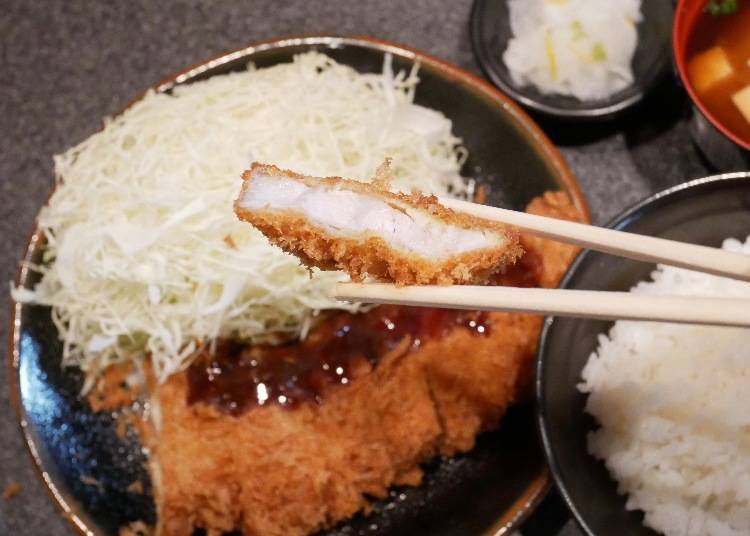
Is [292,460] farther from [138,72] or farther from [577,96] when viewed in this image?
[138,72]

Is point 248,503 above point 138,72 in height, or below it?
below

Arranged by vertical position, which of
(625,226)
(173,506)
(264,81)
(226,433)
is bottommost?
(173,506)

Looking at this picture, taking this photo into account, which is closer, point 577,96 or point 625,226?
point 625,226

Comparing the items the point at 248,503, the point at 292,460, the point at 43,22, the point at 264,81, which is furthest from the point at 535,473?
the point at 43,22

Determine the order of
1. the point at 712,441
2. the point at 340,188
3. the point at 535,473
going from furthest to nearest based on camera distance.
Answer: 1. the point at 535,473
2. the point at 712,441
3. the point at 340,188

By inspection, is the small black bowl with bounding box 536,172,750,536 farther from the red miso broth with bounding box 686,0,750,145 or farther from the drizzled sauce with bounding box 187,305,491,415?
the red miso broth with bounding box 686,0,750,145

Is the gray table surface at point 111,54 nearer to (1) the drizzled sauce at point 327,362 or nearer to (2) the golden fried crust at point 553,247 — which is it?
(2) the golden fried crust at point 553,247
